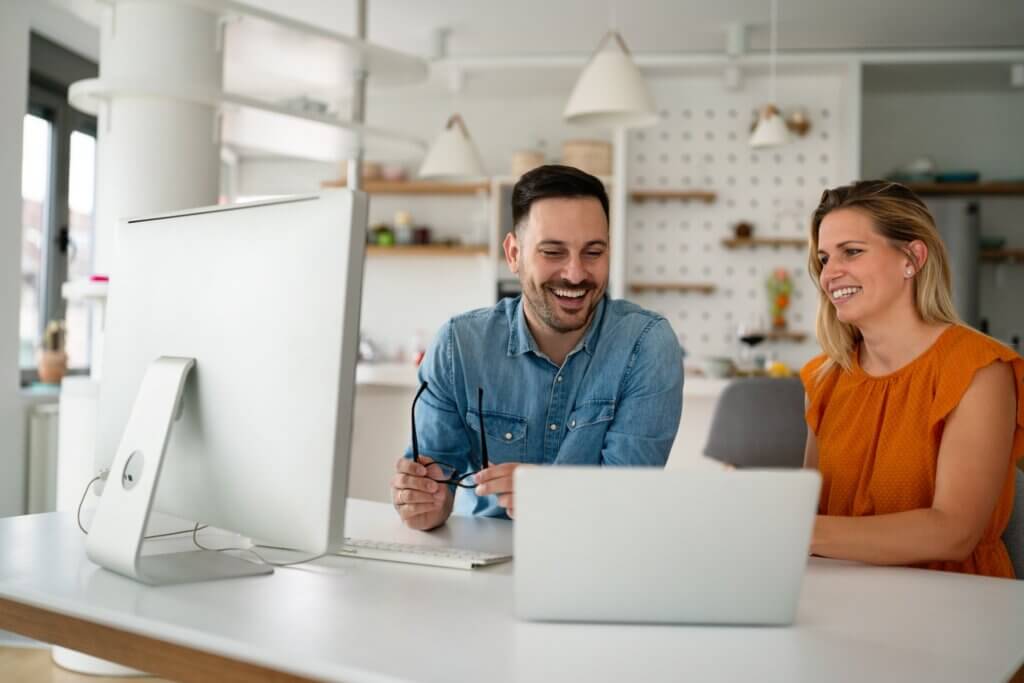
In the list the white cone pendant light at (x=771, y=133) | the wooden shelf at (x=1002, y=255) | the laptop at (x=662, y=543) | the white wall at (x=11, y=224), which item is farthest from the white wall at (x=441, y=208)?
the laptop at (x=662, y=543)

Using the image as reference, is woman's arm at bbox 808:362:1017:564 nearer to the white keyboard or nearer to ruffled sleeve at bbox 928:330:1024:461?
ruffled sleeve at bbox 928:330:1024:461

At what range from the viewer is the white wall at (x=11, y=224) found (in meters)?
4.06

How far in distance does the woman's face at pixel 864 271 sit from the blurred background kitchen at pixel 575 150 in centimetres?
224

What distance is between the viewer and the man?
1760 millimetres

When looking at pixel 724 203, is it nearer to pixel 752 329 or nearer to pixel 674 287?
pixel 674 287

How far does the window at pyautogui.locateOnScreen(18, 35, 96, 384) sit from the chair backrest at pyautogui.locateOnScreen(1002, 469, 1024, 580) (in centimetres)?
465

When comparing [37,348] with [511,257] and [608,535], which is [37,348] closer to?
[511,257]

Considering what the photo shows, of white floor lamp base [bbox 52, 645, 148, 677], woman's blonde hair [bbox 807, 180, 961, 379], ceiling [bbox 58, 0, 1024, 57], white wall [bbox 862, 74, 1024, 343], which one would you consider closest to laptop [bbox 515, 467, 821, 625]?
woman's blonde hair [bbox 807, 180, 961, 379]

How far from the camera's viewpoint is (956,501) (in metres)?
1.47

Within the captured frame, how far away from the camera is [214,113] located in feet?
11.0

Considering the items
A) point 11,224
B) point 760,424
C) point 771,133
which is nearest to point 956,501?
point 760,424

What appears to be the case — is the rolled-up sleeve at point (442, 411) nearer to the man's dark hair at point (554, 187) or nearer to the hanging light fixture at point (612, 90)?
the man's dark hair at point (554, 187)

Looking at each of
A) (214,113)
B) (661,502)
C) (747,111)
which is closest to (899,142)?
(747,111)

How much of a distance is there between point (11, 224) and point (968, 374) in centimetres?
387
